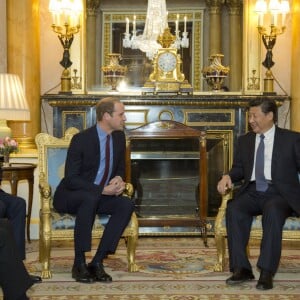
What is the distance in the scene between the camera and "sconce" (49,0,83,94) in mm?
6898

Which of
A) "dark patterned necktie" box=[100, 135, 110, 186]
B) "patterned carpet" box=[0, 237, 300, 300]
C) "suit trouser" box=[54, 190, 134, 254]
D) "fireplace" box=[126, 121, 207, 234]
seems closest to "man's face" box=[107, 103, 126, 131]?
"dark patterned necktie" box=[100, 135, 110, 186]

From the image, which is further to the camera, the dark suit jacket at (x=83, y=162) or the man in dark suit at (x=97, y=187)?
the dark suit jacket at (x=83, y=162)

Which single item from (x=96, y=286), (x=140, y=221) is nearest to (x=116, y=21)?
(x=140, y=221)

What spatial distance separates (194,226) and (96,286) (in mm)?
2183

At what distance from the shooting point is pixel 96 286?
14.7ft

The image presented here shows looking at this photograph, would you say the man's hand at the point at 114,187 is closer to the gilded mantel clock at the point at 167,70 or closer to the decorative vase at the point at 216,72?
the gilded mantel clock at the point at 167,70

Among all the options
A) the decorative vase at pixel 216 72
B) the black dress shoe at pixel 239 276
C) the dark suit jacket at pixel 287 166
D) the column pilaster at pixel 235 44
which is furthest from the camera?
the column pilaster at pixel 235 44

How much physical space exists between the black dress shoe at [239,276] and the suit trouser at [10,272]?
4.97 feet

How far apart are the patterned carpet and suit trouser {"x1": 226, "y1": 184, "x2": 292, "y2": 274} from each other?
0.18m

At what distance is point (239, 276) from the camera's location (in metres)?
4.54

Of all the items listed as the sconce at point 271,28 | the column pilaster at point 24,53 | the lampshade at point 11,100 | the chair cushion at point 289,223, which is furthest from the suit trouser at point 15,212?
the sconce at point 271,28

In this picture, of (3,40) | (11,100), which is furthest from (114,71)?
(11,100)

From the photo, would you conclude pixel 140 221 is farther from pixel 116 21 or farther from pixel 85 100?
pixel 116 21

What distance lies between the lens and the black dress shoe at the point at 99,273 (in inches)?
180
